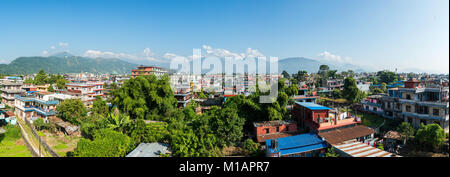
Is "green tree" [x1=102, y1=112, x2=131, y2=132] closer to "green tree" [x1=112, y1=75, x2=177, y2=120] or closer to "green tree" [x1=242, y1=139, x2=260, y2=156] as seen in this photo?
"green tree" [x1=112, y1=75, x2=177, y2=120]

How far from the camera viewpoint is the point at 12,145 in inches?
365

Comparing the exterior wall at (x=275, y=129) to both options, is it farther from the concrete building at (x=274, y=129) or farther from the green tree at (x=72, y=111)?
the green tree at (x=72, y=111)

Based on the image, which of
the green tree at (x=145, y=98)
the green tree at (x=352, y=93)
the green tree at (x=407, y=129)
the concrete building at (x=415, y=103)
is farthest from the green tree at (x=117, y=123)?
the green tree at (x=352, y=93)

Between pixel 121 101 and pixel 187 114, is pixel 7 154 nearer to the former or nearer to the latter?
pixel 121 101

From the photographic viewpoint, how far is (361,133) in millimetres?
7551

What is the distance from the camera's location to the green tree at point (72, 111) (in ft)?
39.6

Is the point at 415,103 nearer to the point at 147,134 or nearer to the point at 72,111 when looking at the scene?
the point at 147,134

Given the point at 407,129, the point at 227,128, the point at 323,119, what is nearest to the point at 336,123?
the point at 323,119

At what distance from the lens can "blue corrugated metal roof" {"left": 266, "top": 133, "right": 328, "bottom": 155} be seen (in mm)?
6383

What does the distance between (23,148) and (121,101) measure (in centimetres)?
462

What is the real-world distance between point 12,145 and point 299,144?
1233 cm

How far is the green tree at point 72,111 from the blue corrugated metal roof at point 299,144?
448 inches

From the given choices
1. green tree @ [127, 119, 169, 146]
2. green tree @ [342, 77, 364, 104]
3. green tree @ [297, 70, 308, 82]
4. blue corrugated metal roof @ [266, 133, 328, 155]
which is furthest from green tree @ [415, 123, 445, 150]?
green tree @ [297, 70, 308, 82]
